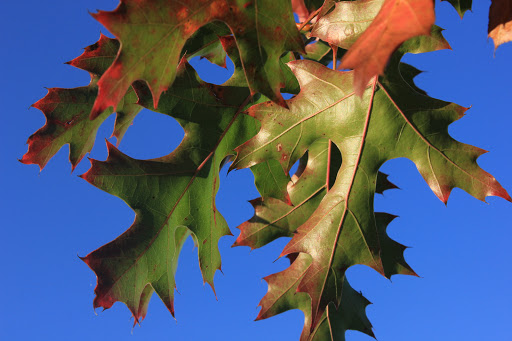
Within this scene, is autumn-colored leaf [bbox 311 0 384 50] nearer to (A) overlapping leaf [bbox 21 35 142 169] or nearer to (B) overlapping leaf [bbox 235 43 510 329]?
(B) overlapping leaf [bbox 235 43 510 329]

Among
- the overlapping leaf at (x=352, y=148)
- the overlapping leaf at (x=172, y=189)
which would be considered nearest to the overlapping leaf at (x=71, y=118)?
the overlapping leaf at (x=172, y=189)

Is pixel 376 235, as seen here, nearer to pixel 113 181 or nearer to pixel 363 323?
pixel 363 323

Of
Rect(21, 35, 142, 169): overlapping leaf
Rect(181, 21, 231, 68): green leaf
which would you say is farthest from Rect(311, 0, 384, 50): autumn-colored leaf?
Rect(21, 35, 142, 169): overlapping leaf

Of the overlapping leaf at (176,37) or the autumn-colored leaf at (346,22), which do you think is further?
the autumn-colored leaf at (346,22)

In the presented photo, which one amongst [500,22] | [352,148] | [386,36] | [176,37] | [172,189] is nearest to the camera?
[386,36]

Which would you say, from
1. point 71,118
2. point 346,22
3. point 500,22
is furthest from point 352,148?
point 71,118

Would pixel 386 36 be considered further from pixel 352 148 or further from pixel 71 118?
pixel 71 118

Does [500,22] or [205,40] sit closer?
[500,22]

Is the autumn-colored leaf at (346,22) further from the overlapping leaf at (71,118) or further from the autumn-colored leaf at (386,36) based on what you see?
the overlapping leaf at (71,118)
